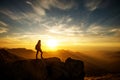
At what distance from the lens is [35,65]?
2670 centimetres

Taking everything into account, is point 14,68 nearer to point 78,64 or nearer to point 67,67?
point 67,67

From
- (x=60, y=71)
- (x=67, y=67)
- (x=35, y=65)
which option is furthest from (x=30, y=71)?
(x=67, y=67)

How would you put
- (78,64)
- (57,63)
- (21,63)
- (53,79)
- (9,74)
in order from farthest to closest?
(78,64) < (57,63) < (53,79) < (21,63) < (9,74)

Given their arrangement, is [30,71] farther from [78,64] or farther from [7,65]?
[78,64]

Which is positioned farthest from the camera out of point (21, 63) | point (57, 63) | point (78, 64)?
point (78, 64)

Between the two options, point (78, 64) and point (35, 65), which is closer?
point (35, 65)

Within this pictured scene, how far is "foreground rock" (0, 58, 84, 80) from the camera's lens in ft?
79.9

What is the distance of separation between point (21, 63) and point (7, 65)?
245cm

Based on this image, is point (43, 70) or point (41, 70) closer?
point (41, 70)

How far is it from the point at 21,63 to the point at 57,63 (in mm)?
7825

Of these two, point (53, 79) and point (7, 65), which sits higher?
point (7, 65)

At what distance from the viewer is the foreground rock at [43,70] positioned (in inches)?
958

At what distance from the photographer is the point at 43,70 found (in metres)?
27.3

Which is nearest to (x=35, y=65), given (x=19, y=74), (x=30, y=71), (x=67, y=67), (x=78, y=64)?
(x=30, y=71)
